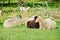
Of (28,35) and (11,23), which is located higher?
(28,35)

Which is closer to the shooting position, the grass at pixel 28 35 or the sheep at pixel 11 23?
the grass at pixel 28 35

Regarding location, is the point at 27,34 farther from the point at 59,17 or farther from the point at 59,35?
the point at 59,17

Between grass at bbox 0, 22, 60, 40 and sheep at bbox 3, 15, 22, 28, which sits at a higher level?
grass at bbox 0, 22, 60, 40

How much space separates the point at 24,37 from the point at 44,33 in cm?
97

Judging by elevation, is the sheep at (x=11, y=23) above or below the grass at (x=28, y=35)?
below

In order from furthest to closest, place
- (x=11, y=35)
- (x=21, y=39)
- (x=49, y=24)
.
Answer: (x=49, y=24) → (x=11, y=35) → (x=21, y=39)

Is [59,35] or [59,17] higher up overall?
[59,35]

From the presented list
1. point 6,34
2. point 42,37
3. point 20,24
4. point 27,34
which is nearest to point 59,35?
point 42,37

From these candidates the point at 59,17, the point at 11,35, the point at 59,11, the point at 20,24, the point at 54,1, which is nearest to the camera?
the point at 11,35

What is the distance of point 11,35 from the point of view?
8672 mm

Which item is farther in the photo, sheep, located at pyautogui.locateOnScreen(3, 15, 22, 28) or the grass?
sheep, located at pyautogui.locateOnScreen(3, 15, 22, 28)

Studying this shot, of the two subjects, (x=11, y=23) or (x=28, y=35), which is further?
(x=11, y=23)

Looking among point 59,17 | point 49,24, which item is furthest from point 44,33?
point 59,17

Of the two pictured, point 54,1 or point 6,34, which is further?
point 54,1
